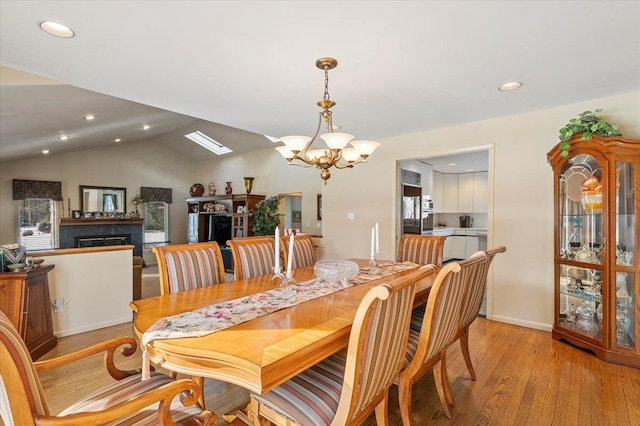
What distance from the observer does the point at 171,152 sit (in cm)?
898

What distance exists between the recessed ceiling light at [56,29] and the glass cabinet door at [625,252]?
416 centimetres

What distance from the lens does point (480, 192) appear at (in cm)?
708

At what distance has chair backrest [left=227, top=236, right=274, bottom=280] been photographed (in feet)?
8.60

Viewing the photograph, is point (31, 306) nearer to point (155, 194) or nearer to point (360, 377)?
point (360, 377)

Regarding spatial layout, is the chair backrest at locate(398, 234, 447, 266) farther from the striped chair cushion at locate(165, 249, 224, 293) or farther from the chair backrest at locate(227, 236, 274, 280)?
the striped chair cushion at locate(165, 249, 224, 293)

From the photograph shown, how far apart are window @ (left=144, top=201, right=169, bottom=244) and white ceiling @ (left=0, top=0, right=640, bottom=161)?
502 centimetres

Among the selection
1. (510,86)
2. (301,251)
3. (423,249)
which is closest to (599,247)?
(423,249)

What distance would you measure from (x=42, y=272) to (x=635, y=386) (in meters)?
4.84

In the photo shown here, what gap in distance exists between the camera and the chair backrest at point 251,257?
2.62m

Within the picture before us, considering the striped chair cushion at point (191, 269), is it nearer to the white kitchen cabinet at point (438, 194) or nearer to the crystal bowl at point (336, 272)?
the crystal bowl at point (336, 272)

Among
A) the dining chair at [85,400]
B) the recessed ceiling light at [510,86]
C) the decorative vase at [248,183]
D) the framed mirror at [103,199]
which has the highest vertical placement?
the recessed ceiling light at [510,86]

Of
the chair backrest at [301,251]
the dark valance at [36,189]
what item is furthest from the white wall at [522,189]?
the dark valance at [36,189]

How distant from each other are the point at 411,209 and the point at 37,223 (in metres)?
7.82

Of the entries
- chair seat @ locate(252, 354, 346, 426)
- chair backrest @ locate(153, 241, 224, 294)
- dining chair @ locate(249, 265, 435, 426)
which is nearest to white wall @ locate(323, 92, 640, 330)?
dining chair @ locate(249, 265, 435, 426)
